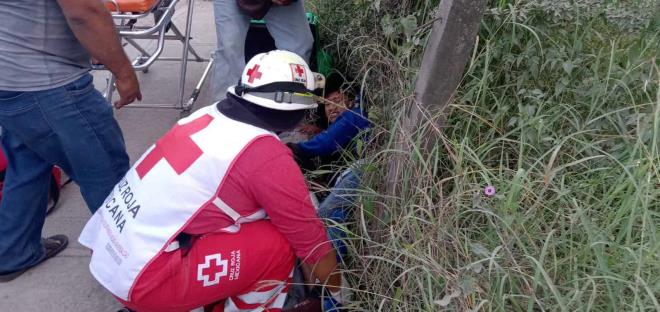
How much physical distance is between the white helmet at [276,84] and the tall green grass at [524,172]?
1.26 ft

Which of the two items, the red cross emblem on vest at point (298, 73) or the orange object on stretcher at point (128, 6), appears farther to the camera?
the orange object on stretcher at point (128, 6)

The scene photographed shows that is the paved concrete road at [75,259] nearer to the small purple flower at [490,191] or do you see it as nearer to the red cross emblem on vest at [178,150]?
the red cross emblem on vest at [178,150]

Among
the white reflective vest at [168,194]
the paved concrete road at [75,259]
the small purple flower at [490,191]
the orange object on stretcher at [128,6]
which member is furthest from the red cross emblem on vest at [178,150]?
the orange object on stretcher at [128,6]

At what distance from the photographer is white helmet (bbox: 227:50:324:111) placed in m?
2.09

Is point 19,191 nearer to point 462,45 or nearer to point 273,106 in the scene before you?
point 273,106

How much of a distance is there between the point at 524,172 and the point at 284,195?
2.73 ft

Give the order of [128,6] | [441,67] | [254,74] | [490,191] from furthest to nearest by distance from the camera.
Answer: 1. [128,6]
2. [254,74]
3. [441,67]
4. [490,191]

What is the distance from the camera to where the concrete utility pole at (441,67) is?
1.80 m

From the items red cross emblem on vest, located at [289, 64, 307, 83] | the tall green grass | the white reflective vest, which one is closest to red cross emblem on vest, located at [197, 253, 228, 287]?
the white reflective vest

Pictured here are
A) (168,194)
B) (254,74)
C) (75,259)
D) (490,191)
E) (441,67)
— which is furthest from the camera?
(75,259)

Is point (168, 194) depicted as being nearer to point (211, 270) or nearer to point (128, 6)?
point (211, 270)

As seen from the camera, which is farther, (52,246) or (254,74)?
(52,246)

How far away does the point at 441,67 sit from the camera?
1.91 meters

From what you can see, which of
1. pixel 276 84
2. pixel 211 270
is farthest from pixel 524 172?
pixel 211 270
